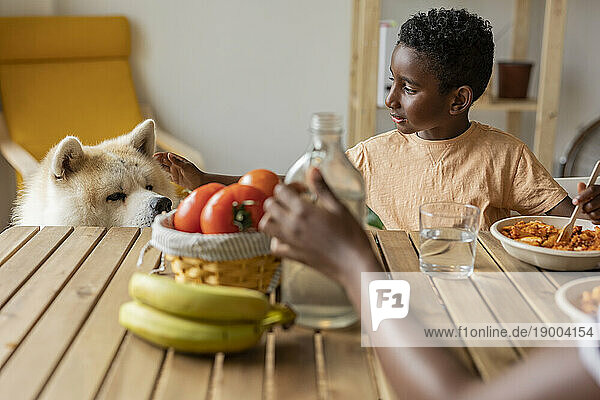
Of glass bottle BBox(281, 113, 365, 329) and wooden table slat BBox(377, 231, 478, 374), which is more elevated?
glass bottle BBox(281, 113, 365, 329)

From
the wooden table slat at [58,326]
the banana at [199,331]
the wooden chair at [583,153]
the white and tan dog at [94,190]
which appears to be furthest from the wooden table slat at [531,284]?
the wooden chair at [583,153]

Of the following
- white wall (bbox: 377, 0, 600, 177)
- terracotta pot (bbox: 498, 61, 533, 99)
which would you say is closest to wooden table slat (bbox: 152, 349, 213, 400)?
terracotta pot (bbox: 498, 61, 533, 99)

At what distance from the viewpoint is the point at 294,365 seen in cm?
88

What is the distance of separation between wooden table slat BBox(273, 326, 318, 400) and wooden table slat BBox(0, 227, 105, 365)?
0.35 meters

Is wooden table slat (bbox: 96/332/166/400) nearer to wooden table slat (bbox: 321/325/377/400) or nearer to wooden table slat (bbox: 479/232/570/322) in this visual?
wooden table slat (bbox: 321/325/377/400)

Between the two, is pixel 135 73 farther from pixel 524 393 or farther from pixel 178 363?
pixel 524 393

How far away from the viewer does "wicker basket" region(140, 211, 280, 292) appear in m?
0.97

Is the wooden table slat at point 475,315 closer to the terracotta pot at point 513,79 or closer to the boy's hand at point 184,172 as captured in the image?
the boy's hand at point 184,172

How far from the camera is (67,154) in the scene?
5.41 ft

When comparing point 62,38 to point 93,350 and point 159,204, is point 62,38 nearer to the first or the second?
point 159,204

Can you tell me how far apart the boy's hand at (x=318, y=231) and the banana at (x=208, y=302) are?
78 mm

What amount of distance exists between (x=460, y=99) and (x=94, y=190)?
0.93 meters

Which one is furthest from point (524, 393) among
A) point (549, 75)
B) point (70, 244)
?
point (549, 75)

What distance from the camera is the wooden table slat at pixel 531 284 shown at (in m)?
1.02
